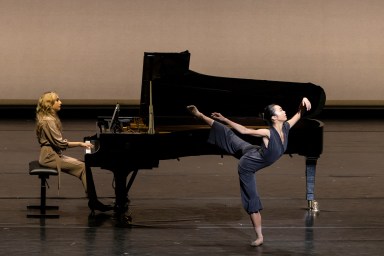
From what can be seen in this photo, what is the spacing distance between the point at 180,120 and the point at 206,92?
1.24 ft

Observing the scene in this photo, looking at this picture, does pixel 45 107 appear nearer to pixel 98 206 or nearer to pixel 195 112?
pixel 98 206

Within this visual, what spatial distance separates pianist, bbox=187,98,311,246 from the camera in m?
7.36

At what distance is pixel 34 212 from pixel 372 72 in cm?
906

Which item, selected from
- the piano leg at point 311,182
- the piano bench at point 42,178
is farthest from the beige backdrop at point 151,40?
the piano bench at point 42,178

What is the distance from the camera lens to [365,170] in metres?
11.0

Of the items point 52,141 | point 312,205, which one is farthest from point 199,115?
point 312,205

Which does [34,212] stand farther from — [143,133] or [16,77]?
[16,77]

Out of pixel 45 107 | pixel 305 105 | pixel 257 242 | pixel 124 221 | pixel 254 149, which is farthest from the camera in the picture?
pixel 45 107

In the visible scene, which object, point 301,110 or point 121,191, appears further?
point 121,191

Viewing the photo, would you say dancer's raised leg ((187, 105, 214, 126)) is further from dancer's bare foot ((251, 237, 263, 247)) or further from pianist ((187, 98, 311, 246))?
dancer's bare foot ((251, 237, 263, 247))

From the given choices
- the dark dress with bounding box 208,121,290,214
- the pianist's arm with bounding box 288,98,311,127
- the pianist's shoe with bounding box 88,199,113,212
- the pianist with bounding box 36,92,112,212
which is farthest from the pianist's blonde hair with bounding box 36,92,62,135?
the pianist's arm with bounding box 288,98,311,127

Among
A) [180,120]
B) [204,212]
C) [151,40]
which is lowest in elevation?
[204,212]

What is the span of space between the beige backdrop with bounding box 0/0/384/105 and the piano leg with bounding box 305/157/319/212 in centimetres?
762

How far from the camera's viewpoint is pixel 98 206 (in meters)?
8.45
